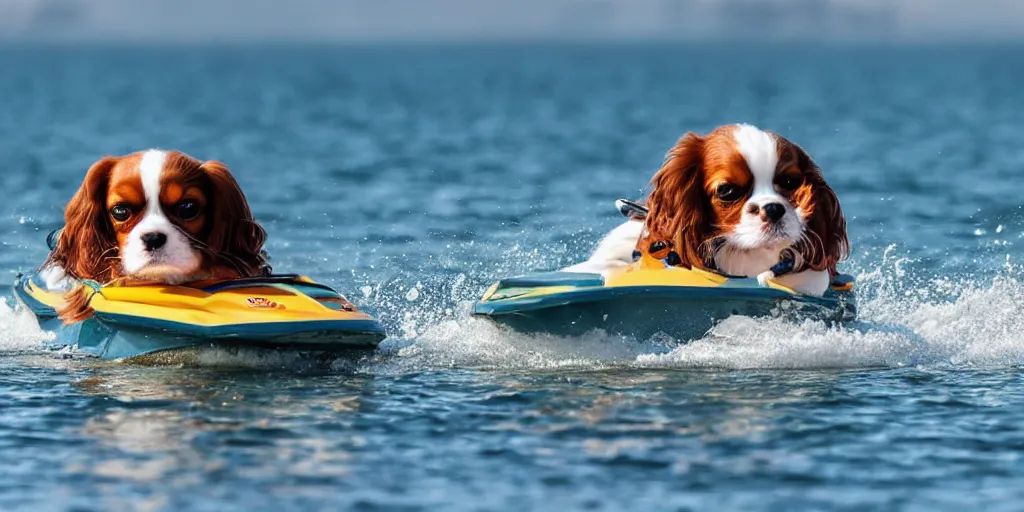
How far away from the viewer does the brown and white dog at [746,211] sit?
1053 centimetres

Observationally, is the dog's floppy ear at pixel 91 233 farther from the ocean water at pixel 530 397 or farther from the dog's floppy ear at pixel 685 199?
the dog's floppy ear at pixel 685 199

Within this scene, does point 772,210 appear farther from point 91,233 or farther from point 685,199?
point 91,233

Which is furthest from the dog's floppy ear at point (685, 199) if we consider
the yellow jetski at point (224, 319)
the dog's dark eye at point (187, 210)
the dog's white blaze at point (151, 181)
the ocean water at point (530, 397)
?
the dog's white blaze at point (151, 181)

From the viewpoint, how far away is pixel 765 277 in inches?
423

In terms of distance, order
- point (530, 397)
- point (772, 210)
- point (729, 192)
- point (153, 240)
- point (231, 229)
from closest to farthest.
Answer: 1. point (530, 397)
2. point (153, 240)
3. point (772, 210)
4. point (729, 192)
5. point (231, 229)

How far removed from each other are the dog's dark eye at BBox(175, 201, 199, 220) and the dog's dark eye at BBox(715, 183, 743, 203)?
307 cm

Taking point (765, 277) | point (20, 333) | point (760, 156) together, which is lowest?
point (20, 333)

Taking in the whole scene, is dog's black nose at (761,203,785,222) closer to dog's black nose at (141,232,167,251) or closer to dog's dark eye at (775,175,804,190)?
dog's dark eye at (775,175,804,190)

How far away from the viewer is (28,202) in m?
21.9

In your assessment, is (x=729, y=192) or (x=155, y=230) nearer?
(x=155, y=230)

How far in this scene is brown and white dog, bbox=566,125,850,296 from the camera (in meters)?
10.5

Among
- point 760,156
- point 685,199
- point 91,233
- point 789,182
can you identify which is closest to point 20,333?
point 91,233

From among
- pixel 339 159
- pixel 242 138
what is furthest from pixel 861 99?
pixel 339 159

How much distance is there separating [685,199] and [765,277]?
671 mm
